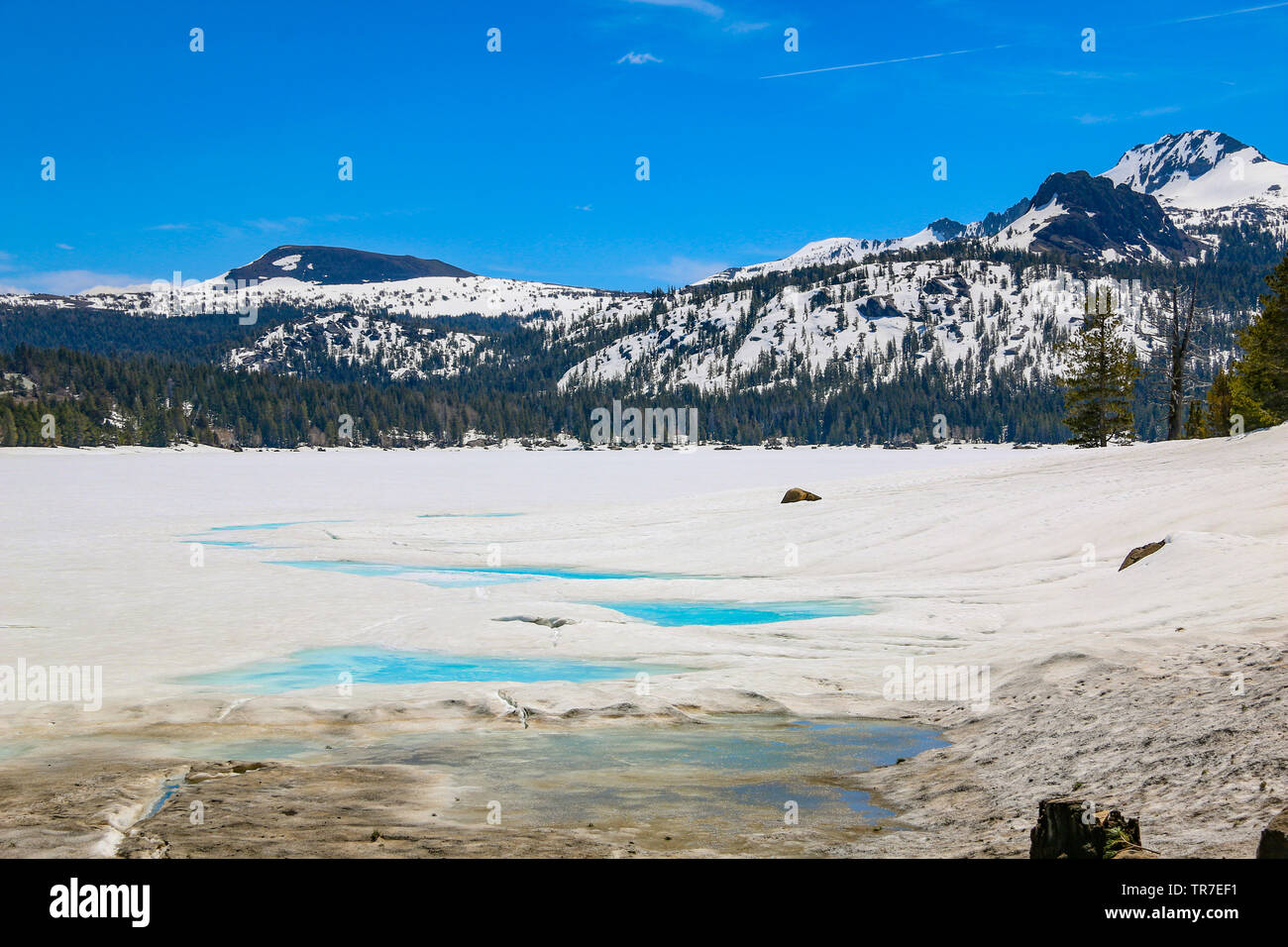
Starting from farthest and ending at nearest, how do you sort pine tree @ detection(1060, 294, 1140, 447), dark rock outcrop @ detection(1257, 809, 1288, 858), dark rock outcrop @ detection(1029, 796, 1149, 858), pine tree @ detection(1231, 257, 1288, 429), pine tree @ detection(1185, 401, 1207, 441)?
1. pine tree @ detection(1185, 401, 1207, 441)
2. pine tree @ detection(1060, 294, 1140, 447)
3. pine tree @ detection(1231, 257, 1288, 429)
4. dark rock outcrop @ detection(1029, 796, 1149, 858)
5. dark rock outcrop @ detection(1257, 809, 1288, 858)

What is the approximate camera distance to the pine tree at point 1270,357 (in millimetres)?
59469

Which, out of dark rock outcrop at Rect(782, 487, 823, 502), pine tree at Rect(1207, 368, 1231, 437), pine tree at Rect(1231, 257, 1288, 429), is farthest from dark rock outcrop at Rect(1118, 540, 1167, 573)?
pine tree at Rect(1207, 368, 1231, 437)

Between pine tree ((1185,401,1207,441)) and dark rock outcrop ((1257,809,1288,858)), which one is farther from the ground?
pine tree ((1185,401,1207,441))

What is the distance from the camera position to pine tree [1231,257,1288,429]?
59.5m

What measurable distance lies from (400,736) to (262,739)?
174 cm

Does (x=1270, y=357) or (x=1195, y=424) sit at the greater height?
(x=1270, y=357)

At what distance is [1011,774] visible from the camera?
35.6 feet

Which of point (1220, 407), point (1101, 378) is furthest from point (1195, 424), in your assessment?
point (1101, 378)

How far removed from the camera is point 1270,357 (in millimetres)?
60125

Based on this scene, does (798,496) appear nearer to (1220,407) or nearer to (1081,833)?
(1081,833)

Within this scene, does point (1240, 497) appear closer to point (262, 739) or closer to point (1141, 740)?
point (1141, 740)

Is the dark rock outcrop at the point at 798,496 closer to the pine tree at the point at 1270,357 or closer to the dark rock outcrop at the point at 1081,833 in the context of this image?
the dark rock outcrop at the point at 1081,833

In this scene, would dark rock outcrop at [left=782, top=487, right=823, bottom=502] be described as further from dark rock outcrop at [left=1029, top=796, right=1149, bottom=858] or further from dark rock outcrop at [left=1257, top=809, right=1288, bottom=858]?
dark rock outcrop at [left=1257, top=809, right=1288, bottom=858]
